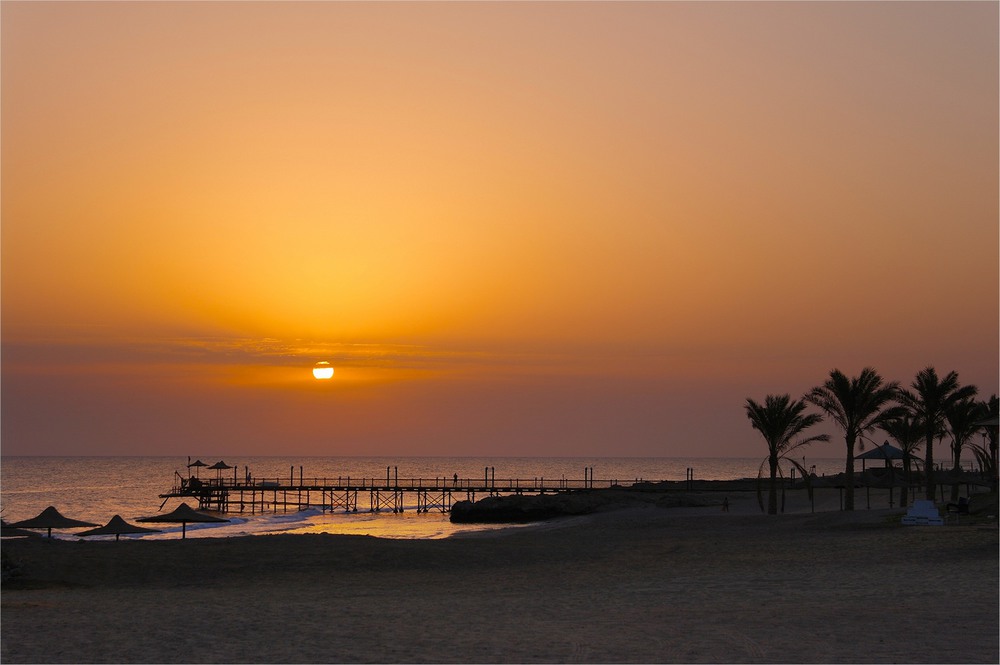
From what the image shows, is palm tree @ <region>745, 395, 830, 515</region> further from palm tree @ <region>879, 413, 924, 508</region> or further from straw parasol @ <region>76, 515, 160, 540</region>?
straw parasol @ <region>76, 515, 160, 540</region>

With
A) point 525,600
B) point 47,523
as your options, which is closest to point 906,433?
point 525,600

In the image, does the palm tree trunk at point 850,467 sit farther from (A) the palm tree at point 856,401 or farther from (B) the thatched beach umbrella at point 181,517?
(B) the thatched beach umbrella at point 181,517

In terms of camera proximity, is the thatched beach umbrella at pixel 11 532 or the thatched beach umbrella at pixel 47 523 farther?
the thatched beach umbrella at pixel 47 523

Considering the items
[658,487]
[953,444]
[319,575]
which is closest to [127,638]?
[319,575]

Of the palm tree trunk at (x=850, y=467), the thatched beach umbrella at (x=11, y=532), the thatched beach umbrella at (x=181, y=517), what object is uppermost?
the palm tree trunk at (x=850, y=467)

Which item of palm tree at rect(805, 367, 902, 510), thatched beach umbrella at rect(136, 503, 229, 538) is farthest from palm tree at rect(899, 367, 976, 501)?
thatched beach umbrella at rect(136, 503, 229, 538)

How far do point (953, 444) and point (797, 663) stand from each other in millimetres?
39407

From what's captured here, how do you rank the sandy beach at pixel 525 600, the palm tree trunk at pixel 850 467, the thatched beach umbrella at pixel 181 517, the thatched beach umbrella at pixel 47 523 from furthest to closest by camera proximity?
1. the palm tree trunk at pixel 850 467
2. the thatched beach umbrella at pixel 181 517
3. the thatched beach umbrella at pixel 47 523
4. the sandy beach at pixel 525 600

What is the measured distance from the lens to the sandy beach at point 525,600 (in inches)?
546

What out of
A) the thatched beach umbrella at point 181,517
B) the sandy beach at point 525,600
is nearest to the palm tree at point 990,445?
the sandy beach at point 525,600

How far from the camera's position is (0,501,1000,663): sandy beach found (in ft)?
45.5

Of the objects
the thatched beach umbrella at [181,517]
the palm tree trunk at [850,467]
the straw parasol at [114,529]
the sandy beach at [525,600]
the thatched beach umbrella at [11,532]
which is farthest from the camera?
the palm tree trunk at [850,467]

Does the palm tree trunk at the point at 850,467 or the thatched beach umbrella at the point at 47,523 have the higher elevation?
the palm tree trunk at the point at 850,467

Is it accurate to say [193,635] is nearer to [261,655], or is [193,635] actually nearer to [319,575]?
[261,655]
